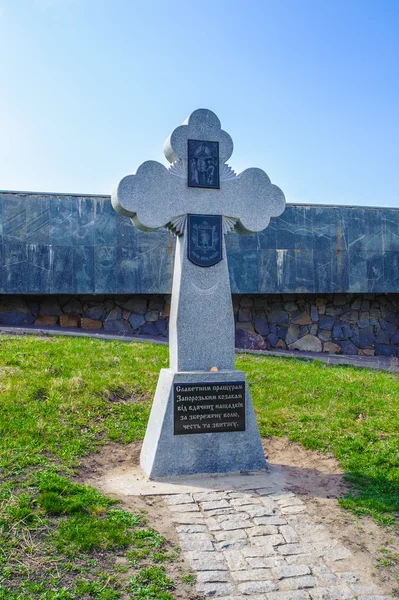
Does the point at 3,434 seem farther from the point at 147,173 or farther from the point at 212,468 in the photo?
the point at 147,173

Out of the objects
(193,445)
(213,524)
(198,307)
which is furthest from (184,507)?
(198,307)

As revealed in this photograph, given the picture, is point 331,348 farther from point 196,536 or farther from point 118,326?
point 196,536

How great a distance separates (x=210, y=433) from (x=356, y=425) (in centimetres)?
197

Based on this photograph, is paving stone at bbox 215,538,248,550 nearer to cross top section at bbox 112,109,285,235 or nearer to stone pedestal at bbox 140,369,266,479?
stone pedestal at bbox 140,369,266,479

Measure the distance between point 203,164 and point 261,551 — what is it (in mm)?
3525

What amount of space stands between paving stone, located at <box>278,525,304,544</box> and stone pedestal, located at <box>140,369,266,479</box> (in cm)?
127

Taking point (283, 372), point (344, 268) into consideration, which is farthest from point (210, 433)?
point (344, 268)

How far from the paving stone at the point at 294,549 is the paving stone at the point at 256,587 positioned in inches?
15.8

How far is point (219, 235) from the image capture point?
564 cm

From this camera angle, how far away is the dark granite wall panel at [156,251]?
13266 mm

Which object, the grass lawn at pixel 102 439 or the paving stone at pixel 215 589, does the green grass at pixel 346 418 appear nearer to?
the grass lawn at pixel 102 439

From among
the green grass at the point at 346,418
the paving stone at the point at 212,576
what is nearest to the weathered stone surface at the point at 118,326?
the green grass at the point at 346,418

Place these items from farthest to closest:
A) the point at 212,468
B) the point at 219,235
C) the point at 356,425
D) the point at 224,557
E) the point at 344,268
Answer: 1. the point at 344,268
2. the point at 356,425
3. the point at 219,235
4. the point at 212,468
5. the point at 224,557

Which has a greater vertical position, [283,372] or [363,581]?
[283,372]
